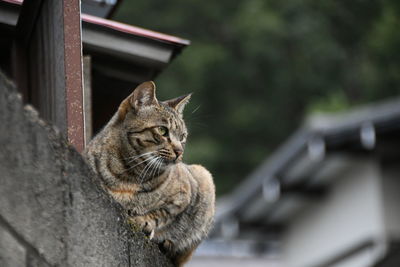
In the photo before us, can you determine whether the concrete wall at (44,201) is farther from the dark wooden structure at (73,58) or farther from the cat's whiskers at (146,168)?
the cat's whiskers at (146,168)

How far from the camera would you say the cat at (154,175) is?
5418mm

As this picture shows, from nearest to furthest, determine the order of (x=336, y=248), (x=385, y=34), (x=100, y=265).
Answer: (x=100, y=265) → (x=336, y=248) → (x=385, y=34)

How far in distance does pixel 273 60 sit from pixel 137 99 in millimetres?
29052

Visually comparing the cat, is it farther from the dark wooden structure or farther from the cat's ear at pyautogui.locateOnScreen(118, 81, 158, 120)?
the dark wooden structure

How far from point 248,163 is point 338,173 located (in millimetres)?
19016

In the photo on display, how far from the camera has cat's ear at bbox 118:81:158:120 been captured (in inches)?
230

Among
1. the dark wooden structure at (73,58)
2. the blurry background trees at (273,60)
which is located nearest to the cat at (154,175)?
the dark wooden structure at (73,58)

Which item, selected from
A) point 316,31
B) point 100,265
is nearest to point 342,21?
point 316,31

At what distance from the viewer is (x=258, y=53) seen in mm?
34688

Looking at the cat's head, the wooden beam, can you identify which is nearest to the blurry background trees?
the cat's head

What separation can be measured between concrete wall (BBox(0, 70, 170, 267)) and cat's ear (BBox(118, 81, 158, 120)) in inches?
64.0

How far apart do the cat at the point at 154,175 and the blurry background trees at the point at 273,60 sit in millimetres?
26267

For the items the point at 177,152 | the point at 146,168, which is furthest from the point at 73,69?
the point at 177,152

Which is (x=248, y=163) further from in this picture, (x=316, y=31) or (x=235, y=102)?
(x=316, y=31)
